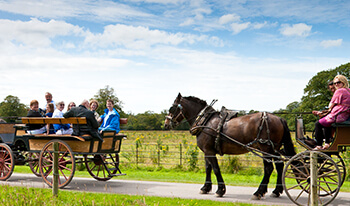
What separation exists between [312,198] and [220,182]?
2482mm

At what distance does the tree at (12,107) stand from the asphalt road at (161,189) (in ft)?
182

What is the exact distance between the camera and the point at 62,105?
10773 mm

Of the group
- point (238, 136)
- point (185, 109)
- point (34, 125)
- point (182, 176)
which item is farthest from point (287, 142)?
point (34, 125)

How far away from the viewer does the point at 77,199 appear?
840 cm

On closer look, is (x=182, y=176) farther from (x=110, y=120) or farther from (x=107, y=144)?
(x=107, y=144)

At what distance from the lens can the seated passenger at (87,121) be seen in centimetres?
952

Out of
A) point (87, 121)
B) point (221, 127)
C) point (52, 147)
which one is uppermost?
point (87, 121)

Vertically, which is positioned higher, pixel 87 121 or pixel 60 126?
pixel 87 121

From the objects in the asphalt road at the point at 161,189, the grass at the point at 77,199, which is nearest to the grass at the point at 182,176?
the asphalt road at the point at 161,189

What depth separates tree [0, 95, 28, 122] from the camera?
207 feet

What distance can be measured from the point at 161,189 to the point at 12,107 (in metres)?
61.8

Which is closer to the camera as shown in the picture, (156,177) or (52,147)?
(52,147)

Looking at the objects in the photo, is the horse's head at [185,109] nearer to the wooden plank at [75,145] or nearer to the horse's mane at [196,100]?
the horse's mane at [196,100]

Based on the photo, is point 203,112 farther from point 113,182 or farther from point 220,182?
point 113,182
